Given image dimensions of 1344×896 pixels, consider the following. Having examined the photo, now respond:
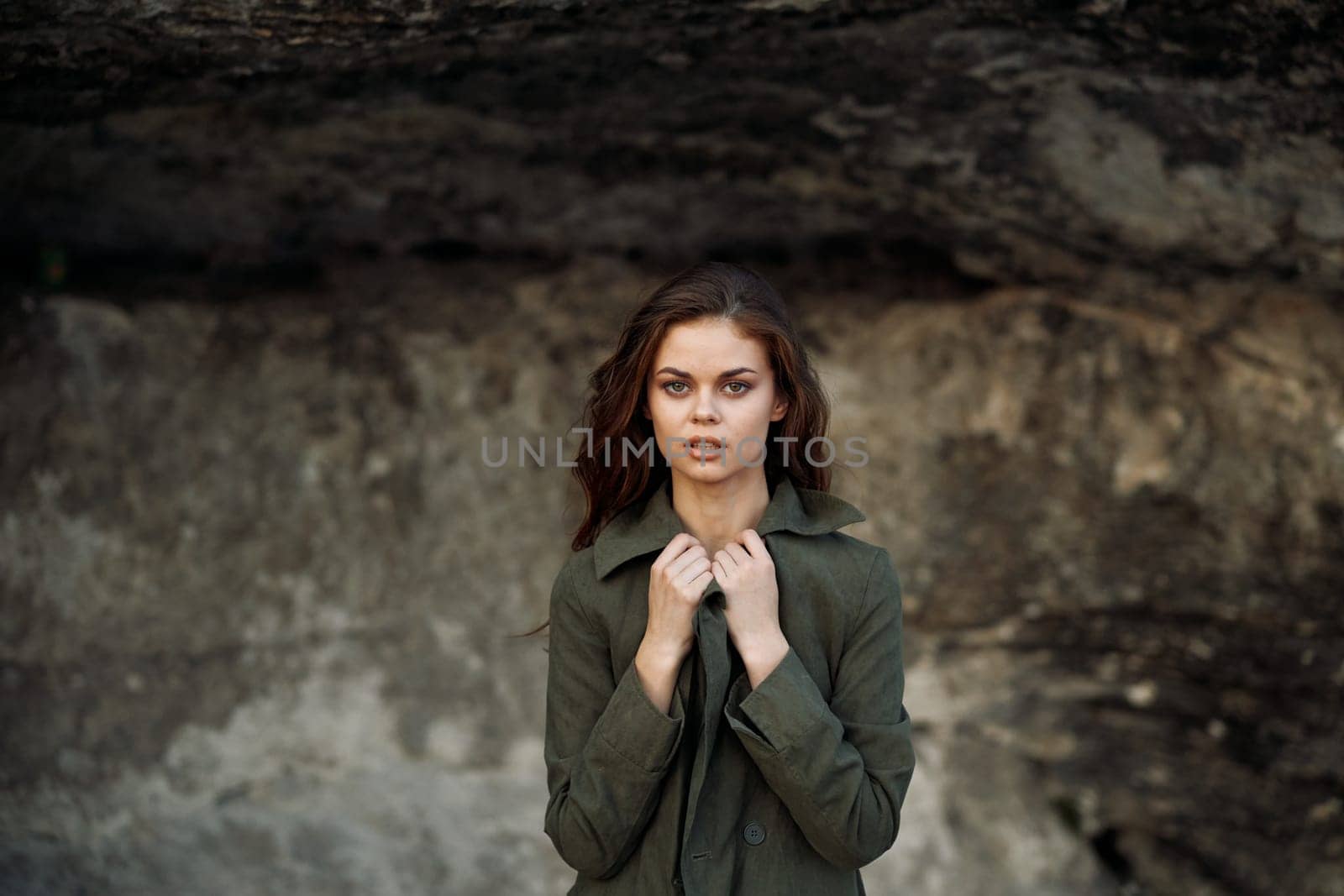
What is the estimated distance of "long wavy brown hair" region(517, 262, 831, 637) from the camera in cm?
182

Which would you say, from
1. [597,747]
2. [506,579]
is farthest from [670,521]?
[506,579]

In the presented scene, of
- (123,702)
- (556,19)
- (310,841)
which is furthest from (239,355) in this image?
(556,19)

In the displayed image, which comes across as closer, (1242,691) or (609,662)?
(609,662)

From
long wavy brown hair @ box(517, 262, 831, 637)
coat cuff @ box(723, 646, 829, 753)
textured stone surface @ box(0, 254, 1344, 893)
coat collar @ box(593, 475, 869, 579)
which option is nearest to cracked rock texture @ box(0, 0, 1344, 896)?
textured stone surface @ box(0, 254, 1344, 893)

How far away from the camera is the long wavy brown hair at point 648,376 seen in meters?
1.82

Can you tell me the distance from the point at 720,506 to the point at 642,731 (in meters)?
0.35

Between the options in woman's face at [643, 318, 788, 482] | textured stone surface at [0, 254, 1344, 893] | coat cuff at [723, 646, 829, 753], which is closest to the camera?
coat cuff at [723, 646, 829, 753]

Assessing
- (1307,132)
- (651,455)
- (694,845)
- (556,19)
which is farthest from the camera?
(1307,132)

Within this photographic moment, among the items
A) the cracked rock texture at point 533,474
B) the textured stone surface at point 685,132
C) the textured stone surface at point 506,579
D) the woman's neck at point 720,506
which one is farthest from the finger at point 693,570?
the textured stone surface at point 506,579

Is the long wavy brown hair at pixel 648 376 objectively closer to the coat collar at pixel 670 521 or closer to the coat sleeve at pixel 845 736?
the coat collar at pixel 670 521

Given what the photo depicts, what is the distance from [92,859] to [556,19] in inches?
89.2

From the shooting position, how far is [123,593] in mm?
3320

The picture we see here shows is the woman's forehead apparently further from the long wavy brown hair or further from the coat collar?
the coat collar

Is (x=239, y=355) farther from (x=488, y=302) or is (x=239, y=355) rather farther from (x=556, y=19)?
(x=556, y=19)
